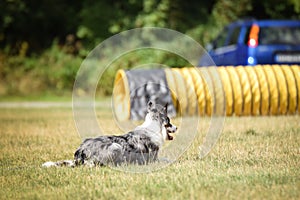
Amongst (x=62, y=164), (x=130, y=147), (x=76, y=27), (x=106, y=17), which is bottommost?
(x=62, y=164)

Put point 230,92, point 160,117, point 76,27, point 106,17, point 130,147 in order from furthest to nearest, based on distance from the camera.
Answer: point 76,27, point 106,17, point 230,92, point 160,117, point 130,147

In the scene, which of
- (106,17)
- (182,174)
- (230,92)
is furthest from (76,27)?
(182,174)

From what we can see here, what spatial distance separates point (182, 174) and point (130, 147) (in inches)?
31.0

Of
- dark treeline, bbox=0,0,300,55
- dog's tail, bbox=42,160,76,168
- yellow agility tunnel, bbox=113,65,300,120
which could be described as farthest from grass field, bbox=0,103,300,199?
dark treeline, bbox=0,0,300,55

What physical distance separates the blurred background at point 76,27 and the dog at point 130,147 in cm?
1552

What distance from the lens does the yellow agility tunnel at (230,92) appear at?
45.1 feet

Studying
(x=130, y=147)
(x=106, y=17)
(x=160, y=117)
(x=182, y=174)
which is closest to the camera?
(x=182, y=174)

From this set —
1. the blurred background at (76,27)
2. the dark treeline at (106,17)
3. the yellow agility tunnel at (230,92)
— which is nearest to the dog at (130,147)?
the yellow agility tunnel at (230,92)

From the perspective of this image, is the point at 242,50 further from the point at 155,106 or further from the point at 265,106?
the point at 155,106

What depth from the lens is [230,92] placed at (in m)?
13.9

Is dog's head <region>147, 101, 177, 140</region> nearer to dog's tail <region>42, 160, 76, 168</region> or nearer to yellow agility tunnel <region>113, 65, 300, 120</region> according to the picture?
dog's tail <region>42, 160, 76, 168</region>

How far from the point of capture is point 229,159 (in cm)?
789

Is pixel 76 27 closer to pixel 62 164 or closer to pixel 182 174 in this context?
pixel 62 164

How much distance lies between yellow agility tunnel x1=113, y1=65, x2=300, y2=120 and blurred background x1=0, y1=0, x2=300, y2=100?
30.2ft
